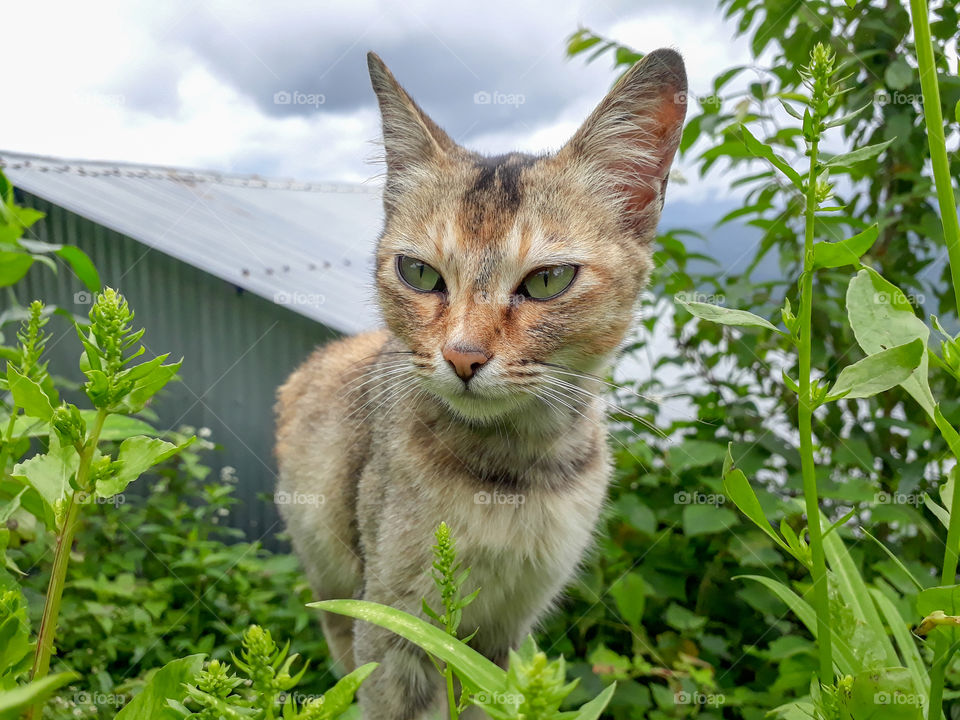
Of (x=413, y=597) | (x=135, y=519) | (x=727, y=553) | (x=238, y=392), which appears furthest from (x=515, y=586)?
(x=238, y=392)

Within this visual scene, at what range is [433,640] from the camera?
0.67m

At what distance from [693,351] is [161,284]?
2532mm

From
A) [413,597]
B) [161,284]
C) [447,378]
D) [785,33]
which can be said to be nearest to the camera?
[447,378]

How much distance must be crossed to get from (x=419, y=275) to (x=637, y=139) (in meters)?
0.65

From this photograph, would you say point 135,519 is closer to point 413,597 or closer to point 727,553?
point 413,597

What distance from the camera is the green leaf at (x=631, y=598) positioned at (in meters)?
2.14

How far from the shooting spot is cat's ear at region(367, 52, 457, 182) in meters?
1.83

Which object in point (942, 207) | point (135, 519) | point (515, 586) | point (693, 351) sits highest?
point (942, 207)

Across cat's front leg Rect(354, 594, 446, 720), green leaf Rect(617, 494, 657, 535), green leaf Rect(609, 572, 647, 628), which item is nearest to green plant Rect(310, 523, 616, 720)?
cat's front leg Rect(354, 594, 446, 720)

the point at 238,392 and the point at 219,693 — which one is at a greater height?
the point at 219,693

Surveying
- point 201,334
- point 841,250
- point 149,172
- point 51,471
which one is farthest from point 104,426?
point 149,172

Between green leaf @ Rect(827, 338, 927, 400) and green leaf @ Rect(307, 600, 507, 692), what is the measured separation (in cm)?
48

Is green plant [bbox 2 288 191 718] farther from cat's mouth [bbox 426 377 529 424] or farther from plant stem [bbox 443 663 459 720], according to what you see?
cat's mouth [bbox 426 377 529 424]

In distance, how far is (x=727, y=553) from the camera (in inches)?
105
